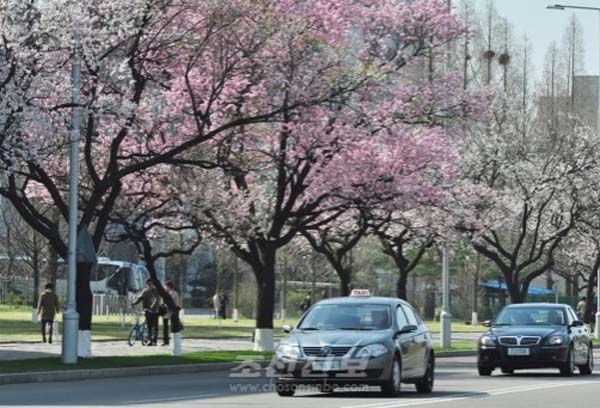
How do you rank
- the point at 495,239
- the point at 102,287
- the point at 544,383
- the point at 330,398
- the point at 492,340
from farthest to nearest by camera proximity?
the point at 102,287 → the point at 495,239 → the point at 492,340 → the point at 544,383 → the point at 330,398

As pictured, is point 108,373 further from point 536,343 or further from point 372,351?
point 372,351

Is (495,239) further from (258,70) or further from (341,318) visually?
(341,318)

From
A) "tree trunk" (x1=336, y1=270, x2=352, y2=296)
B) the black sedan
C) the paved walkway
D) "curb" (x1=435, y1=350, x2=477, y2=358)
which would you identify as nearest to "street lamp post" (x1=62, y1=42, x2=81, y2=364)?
the paved walkway

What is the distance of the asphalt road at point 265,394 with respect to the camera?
20.5 m

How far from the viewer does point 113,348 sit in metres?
38.8

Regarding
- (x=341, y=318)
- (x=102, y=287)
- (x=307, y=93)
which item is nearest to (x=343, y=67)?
(x=307, y=93)

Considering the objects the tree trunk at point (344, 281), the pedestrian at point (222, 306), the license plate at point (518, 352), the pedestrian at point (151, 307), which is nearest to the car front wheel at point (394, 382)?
the license plate at point (518, 352)

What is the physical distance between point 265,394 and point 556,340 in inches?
333

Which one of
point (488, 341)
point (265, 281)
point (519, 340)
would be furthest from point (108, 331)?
point (519, 340)

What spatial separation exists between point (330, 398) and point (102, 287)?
74695 mm

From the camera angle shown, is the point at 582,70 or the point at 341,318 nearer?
the point at 341,318

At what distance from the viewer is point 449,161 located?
40.6 metres

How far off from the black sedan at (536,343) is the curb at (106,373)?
5.58m

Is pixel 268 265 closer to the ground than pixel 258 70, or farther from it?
closer to the ground
